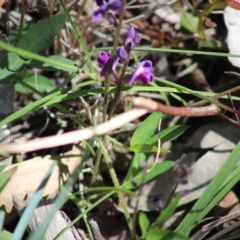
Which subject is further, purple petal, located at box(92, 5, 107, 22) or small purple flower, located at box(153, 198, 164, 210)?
small purple flower, located at box(153, 198, 164, 210)

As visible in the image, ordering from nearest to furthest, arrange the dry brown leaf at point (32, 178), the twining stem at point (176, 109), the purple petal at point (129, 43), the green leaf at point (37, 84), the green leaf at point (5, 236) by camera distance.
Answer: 1. the twining stem at point (176, 109)
2. the purple petal at point (129, 43)
3. the green leaf at point (5, 236)
4. the dry brown leaf at point (32, 178)
5. the green leaf at point (37, 84)

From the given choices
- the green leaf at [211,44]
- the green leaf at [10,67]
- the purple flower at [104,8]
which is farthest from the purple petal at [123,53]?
the green leaf at [211,44]

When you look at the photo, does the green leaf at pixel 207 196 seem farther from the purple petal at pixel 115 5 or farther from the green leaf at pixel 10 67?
the green leaf at pixel 10 67

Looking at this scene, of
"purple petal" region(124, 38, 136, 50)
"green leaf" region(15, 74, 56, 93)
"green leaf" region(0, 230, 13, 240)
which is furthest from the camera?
"green leaf" region(15, 74, 56, 93)

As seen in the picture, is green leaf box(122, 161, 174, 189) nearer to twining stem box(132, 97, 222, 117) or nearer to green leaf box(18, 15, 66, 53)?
twining stem box(132, 97, 222, 117)

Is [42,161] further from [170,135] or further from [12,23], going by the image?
[12,23]

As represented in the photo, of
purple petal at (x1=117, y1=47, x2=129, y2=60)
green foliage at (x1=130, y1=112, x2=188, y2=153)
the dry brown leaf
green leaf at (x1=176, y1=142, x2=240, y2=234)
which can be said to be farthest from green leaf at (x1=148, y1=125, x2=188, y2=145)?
the dry brown leaf
